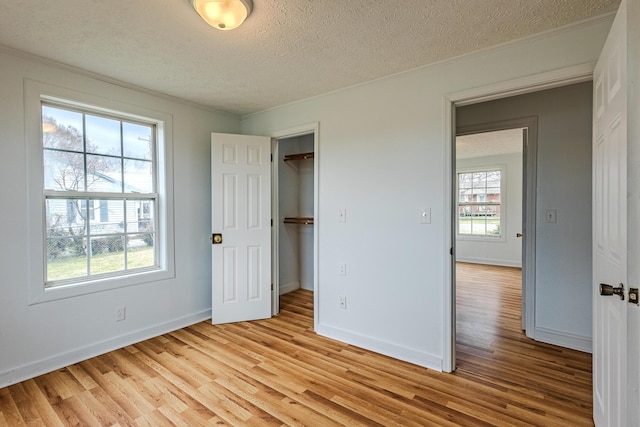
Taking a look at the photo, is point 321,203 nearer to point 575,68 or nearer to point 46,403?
point 575,68

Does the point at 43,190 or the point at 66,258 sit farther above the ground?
the point at 43,190

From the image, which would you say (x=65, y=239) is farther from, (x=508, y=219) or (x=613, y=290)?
(x=508, y=219)

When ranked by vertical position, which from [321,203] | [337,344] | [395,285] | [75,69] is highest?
[75,69]

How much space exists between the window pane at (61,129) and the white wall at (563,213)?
12.9 ft

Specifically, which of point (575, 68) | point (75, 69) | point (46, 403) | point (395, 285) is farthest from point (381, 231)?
point (75, 69)

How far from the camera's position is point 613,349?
1.32m

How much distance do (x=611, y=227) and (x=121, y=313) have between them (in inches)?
136

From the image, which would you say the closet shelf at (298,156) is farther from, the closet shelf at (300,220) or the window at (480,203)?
the window at (480,203)

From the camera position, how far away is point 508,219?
245 inches

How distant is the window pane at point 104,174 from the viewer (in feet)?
8.45

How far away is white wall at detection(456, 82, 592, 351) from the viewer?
258 centimetres

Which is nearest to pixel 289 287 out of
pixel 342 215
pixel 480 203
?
pixel 342 215

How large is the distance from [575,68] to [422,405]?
226 centimetres

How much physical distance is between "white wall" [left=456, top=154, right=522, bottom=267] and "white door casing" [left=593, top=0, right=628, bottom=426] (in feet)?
16.5
